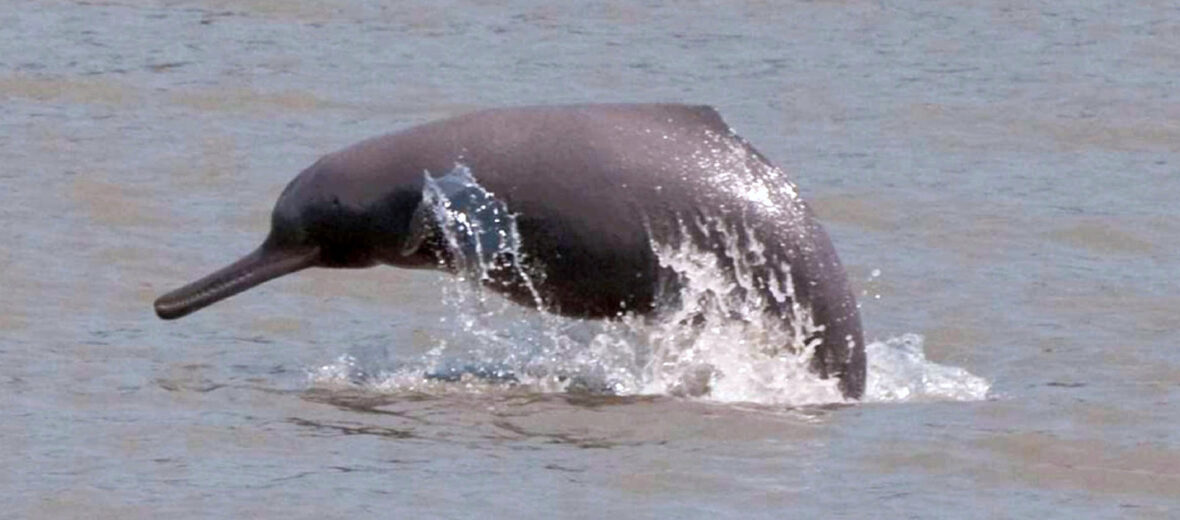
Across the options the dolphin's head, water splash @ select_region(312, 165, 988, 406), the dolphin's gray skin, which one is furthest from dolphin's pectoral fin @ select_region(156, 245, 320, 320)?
water splash @ select_region(312, 165, 988, 406)

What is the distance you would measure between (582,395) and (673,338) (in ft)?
1.23

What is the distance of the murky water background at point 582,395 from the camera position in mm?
10242

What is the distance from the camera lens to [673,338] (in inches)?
456

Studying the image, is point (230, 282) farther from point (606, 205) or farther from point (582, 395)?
point (606, 205)

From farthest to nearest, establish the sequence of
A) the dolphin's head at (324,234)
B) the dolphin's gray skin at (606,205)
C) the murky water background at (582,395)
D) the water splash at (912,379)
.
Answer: the water splash at (912,379) < the dolphin's head at (324,234) < the dolphin's gray skin at (606,205) < the murky water background at (582,395)

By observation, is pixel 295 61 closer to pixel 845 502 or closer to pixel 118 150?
pixel 118 150

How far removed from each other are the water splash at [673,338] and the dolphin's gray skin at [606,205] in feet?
0.07

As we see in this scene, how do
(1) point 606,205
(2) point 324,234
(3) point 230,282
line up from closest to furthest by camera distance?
1. (1) point 606,205
2. (2) point 324,234
3. (3) point 230,282

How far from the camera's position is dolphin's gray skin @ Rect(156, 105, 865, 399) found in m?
11.3

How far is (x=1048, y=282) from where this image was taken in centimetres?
1409

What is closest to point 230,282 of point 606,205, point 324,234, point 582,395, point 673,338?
point 324,234

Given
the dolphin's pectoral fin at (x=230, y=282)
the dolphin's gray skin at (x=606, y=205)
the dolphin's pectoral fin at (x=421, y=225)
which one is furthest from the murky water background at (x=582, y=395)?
the dolphin's pectoral fin at (x=421, y=225)

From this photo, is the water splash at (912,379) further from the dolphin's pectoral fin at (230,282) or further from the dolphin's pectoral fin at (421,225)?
the dolphin's pectoral fin at (230,282)

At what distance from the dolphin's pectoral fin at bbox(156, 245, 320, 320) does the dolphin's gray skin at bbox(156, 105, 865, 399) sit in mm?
189
